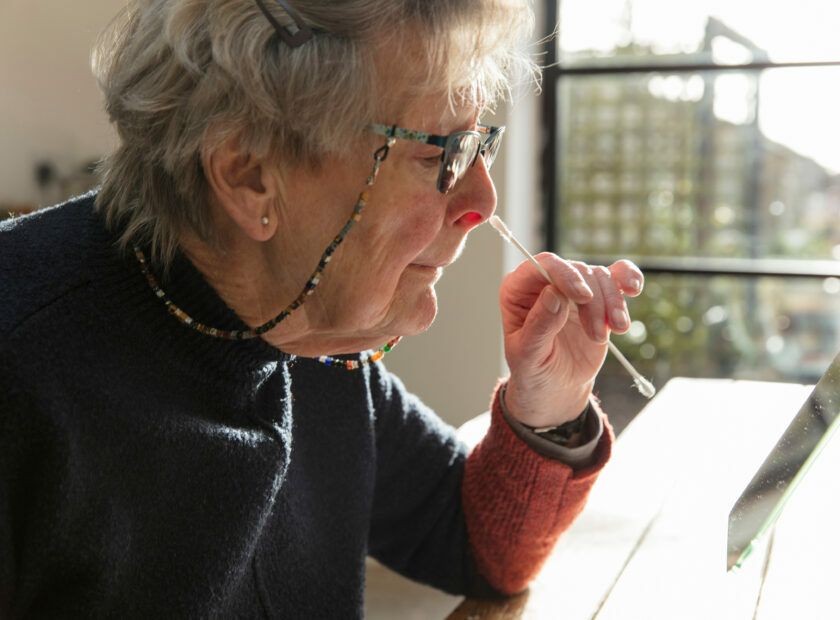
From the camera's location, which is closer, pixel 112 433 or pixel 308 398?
pixel 112 433

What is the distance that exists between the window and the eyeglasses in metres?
2.24

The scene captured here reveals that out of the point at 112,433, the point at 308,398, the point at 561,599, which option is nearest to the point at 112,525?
the point at 112,433

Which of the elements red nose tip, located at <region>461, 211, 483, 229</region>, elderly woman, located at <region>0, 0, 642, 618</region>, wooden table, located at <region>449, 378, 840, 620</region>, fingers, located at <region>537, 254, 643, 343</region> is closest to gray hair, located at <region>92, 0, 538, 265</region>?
elderly woman, located at <region>0, 0, 642, 618</region>

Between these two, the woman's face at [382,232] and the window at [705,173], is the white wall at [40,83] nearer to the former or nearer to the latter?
the window at [705,173]

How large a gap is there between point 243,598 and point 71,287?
37cm

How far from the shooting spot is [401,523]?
127 cm

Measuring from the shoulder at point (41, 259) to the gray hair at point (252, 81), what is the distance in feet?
0.13

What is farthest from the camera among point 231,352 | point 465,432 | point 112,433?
point 465,432

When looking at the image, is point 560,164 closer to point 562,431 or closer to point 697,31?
point 697,31

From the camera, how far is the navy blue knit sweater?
76 centimetres

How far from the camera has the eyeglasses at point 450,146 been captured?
34.7 inches

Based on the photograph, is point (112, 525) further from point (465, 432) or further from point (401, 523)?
point (465, 432)

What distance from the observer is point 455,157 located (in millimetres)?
911

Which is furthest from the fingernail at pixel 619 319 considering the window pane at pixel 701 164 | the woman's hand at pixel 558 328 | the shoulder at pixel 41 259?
the window pane at pixel 701 164
